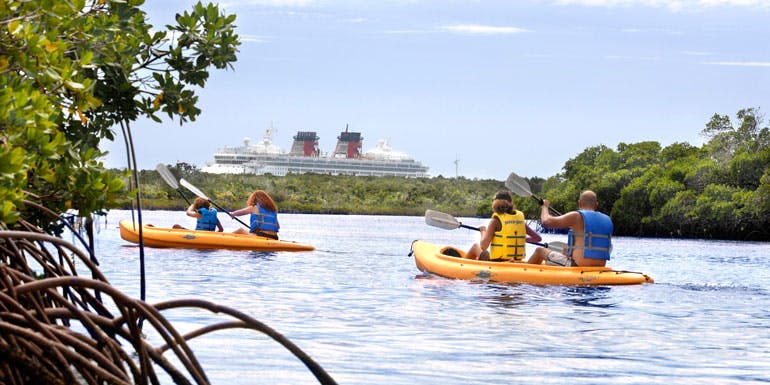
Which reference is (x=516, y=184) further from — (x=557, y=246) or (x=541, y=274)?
(x=541, y=274)

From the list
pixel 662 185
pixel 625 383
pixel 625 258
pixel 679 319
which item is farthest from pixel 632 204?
pixel 625 383

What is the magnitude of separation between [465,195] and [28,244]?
3283 inches

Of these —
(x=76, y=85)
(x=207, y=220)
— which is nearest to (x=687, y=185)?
(x=207, y=220)

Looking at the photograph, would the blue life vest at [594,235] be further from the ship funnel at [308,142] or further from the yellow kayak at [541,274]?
the ship funnel at [308,142]

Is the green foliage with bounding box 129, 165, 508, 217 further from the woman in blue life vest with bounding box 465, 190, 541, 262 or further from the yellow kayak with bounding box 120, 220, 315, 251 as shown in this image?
the woman in blue life vest with bounding box 465, 190, 541, 262

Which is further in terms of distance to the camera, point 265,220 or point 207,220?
point 207,220

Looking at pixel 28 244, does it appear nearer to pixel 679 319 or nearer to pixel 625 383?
pixel 625 383

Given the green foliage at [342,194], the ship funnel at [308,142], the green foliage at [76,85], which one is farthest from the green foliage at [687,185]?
the ship funnel at [308,142]

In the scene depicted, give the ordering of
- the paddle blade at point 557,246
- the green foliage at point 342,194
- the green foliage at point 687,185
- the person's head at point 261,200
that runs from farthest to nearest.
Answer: the green foliage at point 342,194 < the green foliage at point 687,185 < the person's head at point 261,200 < the paddle blade at point 557,246

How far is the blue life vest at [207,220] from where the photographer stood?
68.0 feet

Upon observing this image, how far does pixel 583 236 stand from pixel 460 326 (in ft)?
10.9

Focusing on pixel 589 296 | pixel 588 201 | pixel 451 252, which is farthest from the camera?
pixel 451 252

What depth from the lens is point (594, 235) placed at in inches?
504

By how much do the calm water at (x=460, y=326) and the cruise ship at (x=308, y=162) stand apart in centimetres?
10885
